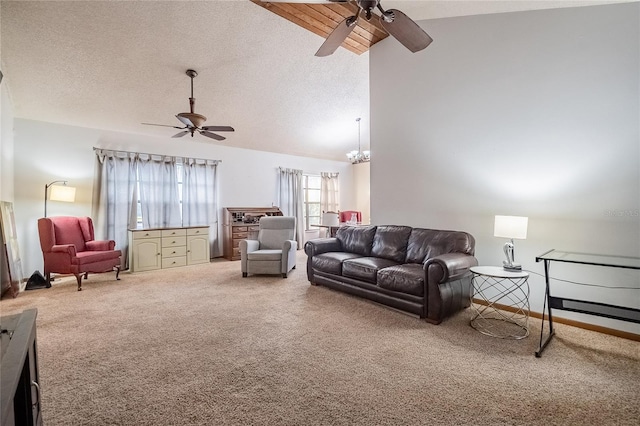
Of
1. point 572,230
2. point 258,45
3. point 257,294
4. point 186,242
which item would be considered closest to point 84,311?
point 257,294

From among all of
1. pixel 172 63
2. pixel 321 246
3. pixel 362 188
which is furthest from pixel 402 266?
pixel 362 188

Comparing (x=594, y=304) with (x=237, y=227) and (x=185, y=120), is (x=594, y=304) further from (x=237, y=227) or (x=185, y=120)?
(x=237, y=227)

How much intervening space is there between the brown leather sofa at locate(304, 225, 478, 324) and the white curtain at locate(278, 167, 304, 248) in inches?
129

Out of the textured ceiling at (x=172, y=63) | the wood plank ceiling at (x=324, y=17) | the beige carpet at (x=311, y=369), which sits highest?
the wood plank ceiling at (x=324, y=17)

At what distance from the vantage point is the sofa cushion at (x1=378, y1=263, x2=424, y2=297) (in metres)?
2.98

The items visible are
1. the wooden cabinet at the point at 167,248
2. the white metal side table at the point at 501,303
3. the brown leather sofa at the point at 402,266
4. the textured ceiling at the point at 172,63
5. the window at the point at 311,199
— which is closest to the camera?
the white metal side table at the point at 501,303

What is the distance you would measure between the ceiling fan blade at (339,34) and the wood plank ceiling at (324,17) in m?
0.91

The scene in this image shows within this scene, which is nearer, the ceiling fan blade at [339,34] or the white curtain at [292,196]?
the ceiling fan blade at [339,34]

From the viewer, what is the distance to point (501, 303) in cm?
341

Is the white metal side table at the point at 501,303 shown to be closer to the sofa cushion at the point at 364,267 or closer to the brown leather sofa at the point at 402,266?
the brown leather sofa at the point at 402,266

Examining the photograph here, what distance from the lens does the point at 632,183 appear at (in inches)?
102

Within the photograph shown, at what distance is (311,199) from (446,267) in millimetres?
5873

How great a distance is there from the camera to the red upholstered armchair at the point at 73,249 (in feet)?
13.6

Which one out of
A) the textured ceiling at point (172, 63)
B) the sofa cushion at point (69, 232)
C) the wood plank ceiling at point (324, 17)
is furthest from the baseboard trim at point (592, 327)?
the sofa cushion at point (69, 232)
